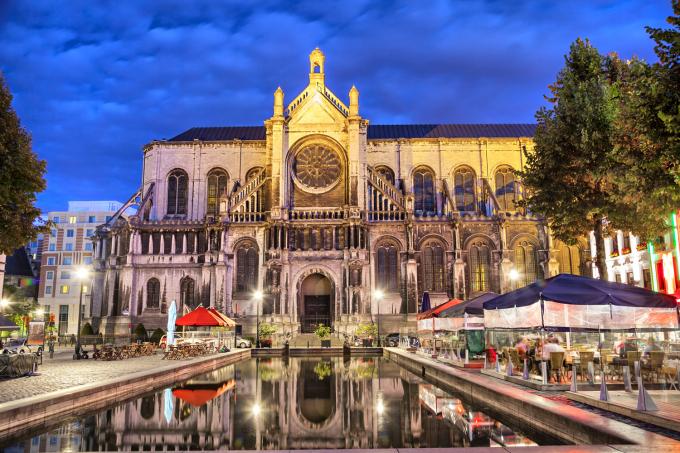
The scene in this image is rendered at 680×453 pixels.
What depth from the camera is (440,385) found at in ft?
68.5

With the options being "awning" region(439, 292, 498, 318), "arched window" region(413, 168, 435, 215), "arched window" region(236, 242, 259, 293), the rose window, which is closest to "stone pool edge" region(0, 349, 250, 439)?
"awning" region(439, 292, 498, 318)

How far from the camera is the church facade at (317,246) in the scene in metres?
48.1

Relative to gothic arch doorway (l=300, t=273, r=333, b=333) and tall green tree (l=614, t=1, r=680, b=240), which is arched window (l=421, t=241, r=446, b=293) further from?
tall green tree (l=614, t=1, r=680, b=240)

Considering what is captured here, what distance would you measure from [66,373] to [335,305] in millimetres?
28239

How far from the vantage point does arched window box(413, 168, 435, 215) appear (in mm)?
55750

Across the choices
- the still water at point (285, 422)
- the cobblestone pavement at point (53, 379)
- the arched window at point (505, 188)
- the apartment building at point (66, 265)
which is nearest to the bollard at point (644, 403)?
the still water at point (285, 422)

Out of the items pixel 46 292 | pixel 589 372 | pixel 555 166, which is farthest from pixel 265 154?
pixel 46 292

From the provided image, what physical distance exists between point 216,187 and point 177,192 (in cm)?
401

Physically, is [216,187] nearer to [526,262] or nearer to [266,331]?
[266,331]

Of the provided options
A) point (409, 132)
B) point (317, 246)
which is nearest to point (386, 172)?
point (409, 132)

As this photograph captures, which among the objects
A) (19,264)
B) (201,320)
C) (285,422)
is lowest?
(285,422)

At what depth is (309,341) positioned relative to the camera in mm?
44500

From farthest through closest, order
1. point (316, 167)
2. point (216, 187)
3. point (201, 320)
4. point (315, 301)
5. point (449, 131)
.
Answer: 1. point (449, 131)
2. point (216, 187)
3. point (316, 167)
4. point (315, 301)
5. point (201, 320)

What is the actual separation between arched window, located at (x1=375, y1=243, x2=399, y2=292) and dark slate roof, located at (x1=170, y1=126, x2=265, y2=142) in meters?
19.7
